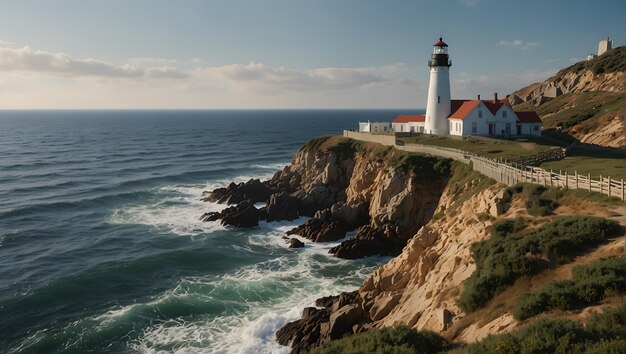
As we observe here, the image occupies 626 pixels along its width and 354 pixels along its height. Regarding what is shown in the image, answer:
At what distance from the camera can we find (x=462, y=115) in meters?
61.2

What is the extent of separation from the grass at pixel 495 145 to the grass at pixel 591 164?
346cm

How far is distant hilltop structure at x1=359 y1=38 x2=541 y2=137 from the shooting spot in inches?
2398

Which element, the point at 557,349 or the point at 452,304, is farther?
the point at 452,304

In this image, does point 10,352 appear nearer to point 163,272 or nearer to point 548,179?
point 163,272

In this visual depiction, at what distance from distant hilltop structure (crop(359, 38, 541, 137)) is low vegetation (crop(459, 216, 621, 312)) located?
40453 millimetres

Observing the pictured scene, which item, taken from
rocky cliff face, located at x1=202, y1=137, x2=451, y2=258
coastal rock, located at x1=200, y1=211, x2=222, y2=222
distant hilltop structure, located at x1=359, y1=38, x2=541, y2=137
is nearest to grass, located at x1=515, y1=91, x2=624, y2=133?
distant hilltop structure, located at x1=359, y1=38, x2=541, y2=137

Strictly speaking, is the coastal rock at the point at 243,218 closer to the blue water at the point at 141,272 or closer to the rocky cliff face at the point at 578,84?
the blue water at the point at 141,272

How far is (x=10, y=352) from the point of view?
2645 centimetres

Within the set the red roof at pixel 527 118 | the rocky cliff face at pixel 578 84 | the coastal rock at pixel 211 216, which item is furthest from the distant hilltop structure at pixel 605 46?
the coastal rock at pixel 211 216

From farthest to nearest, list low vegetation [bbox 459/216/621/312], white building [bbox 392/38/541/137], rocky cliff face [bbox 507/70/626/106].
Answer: rocky cliff face [bbox 507/70/626/106] < white building [bbox 392/38/541/137] < low vegetation [bbox 459/216/621/312]

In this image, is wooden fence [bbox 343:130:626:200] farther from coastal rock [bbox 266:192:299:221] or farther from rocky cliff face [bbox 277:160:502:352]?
coastal rock [bbox 266:192:299:221]

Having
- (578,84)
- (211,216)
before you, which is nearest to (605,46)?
(578,84)

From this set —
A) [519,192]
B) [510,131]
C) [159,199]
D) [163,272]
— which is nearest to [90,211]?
[159,199]

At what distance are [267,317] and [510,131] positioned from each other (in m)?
46.9
